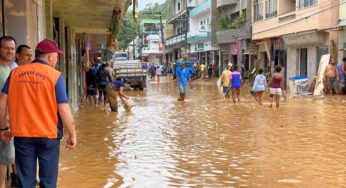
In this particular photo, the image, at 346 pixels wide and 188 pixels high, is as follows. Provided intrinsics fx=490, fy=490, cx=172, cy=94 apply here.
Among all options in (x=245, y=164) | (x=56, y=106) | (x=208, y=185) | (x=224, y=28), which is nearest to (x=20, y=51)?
(x=56, y=106)

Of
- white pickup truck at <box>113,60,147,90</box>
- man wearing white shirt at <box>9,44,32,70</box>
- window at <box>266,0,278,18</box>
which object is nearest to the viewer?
man wearing white shirt at <box>9,44,32,70</box>

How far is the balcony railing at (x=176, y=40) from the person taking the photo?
59812mm

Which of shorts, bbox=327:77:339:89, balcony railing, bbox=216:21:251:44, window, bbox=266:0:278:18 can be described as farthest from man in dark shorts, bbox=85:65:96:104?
balcony railing, bbox=216:21:251:44

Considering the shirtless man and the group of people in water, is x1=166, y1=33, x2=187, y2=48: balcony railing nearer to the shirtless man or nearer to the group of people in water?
the shirtless man

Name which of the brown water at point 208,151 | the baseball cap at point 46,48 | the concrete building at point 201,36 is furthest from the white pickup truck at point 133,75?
the baseball cap at point 46,48

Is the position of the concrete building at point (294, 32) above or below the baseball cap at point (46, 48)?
above

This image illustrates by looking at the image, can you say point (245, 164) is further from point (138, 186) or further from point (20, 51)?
point (20, 51)

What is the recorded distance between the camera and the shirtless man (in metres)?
21.2

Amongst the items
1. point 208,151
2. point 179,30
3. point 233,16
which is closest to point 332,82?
point 208,151

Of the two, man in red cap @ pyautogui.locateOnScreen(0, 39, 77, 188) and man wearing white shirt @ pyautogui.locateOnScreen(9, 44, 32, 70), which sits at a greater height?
man wearing white shirt @ pyautogui.locateOnScreen(9, 44, 32, 70)

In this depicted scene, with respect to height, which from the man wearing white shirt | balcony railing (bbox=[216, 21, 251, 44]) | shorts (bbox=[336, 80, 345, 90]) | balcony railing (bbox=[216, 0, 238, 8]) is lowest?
shorts (bbox=[336, 80, 345, 90])

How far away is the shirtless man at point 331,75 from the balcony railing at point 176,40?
3706 centimetres

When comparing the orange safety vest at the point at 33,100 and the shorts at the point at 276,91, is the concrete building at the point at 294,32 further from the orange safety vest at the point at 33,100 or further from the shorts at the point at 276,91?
the orange safety vest at the point at 33,100

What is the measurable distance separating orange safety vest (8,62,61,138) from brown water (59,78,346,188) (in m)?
2.12
